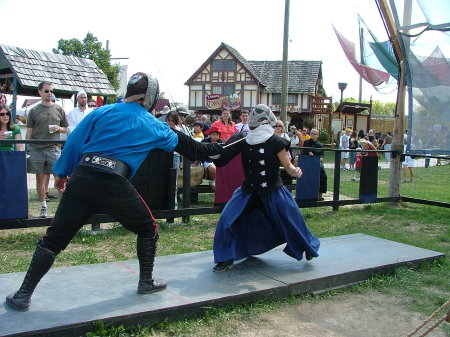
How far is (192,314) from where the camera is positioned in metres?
3.80

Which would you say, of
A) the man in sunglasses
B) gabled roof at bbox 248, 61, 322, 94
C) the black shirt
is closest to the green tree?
gabled roof at bbox 248, 61, 322, 94

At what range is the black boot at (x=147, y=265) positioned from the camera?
3.78 m

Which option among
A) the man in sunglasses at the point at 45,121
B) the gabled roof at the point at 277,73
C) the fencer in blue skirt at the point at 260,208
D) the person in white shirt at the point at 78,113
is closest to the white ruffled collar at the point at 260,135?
→ the fencer in blue skirt at the point at 260,208

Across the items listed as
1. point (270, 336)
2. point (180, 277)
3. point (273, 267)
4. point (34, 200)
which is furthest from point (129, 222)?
point (34, 200)

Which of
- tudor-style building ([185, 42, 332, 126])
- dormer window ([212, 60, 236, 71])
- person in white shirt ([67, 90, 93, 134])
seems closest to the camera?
person in white shirt ([67, 90, 93, 134])

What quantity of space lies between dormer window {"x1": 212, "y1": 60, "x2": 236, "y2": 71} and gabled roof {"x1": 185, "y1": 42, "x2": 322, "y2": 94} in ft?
1.94

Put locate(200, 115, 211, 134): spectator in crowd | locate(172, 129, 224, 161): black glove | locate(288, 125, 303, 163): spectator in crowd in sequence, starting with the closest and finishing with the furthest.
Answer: locate(172, 129, 224, 161): black glove, locate(288, 125, 303, 163): spectator in crowd, locate(200, 115, 211, 134): spectator in crowd

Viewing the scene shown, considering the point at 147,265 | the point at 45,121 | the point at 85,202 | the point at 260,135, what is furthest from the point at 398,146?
the point at 85,202

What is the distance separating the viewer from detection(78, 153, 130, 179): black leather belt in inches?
137

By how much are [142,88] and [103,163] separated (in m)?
0.65

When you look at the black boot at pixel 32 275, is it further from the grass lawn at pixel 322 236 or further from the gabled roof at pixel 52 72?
the gabled roof at pixel 52 72

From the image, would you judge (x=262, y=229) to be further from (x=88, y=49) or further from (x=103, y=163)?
(x=88, y=49)

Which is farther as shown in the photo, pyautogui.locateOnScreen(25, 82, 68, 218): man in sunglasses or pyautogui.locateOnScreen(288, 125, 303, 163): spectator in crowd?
pyautogui.locateOnScreen(288, 125, 303, 163): spectator in crowd

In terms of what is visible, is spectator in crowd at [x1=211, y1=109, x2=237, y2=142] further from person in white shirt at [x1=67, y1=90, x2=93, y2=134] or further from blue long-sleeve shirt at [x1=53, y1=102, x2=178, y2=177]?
blue long-sleeve shirt at [x1=53, y1=102, x2=178, y2=177]
